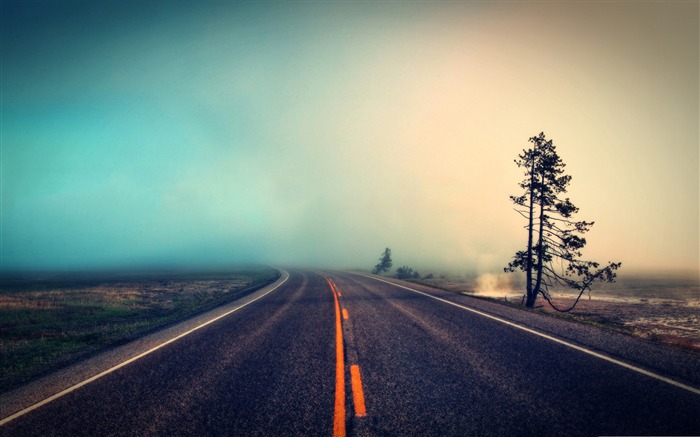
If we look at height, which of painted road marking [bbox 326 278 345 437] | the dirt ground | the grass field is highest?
painted road marking [bbox 326 278 345 437]

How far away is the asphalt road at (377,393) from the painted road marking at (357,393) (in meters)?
0.03

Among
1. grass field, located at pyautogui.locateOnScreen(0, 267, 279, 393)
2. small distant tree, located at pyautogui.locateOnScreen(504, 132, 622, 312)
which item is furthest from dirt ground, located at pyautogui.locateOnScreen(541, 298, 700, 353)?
grass field, located at pyautogui.locateOnScreen(0, 267, 279, 393)

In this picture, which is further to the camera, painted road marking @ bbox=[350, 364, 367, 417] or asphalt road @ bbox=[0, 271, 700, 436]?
painted road marking @ bbox=[350, 364, 367, 417]

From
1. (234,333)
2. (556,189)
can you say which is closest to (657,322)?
(556,189)

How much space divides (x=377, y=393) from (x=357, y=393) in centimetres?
30

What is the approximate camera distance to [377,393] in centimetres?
429

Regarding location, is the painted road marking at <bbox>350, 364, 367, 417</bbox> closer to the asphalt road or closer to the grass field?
the asphalt road

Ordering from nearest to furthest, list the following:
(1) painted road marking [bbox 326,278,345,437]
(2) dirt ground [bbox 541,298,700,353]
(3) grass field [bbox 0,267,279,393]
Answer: (1) painted road marking [bbox 326,278,345,437]
(3) grass field [bbox 0,267,279,393]
(2) dirt ground [bbox 541,298,700,353]

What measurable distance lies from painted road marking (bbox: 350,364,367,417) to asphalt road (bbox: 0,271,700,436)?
3 cm

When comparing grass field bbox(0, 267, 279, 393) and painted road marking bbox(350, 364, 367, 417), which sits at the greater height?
painted road marking bbox(350, 364, 367, 417)

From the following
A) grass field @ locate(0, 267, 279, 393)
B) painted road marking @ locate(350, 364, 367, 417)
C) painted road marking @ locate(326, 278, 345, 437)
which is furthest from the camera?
grass field @ locate(0, 267, 279, 393)

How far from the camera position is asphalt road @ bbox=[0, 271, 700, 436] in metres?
3.47

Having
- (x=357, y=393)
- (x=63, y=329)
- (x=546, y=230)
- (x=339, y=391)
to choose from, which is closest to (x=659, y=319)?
(x=546, y=230)

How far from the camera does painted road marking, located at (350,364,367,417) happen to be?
3.76 m
